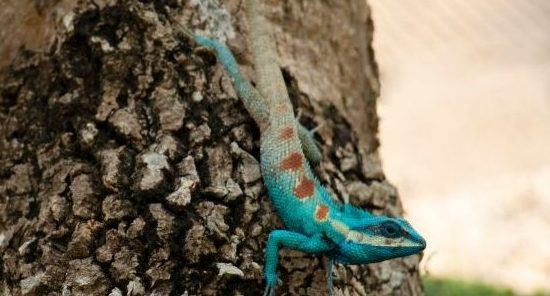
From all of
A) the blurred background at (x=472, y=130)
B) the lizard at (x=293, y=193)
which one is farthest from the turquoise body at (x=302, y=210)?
the blurred background at (x=472, y=130)

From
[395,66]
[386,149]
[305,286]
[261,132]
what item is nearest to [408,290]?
[305,286]

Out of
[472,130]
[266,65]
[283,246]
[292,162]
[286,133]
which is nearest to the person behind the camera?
[283,246]

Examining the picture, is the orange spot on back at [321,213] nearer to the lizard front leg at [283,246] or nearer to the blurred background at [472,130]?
the lizard front leg at [283,246]

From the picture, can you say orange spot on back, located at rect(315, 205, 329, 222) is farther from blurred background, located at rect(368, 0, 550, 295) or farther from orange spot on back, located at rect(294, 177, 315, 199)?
blurred background, located at rect(368, 0, 550, 295)

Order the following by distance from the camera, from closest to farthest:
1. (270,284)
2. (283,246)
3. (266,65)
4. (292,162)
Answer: (270,284)
(283,246)
(292,162)
(266,65)

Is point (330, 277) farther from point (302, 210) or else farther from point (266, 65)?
point (266, 65)

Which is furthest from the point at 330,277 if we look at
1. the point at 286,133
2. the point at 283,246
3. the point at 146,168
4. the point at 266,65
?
the point at 266,65

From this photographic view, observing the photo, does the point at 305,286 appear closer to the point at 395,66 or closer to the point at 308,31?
the point at 308,31

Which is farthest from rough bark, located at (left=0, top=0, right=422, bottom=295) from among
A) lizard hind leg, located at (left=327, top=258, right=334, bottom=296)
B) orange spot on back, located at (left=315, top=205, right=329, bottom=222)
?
orange spot on back, located at (left=315, top=205, right=329, bottom=222)
